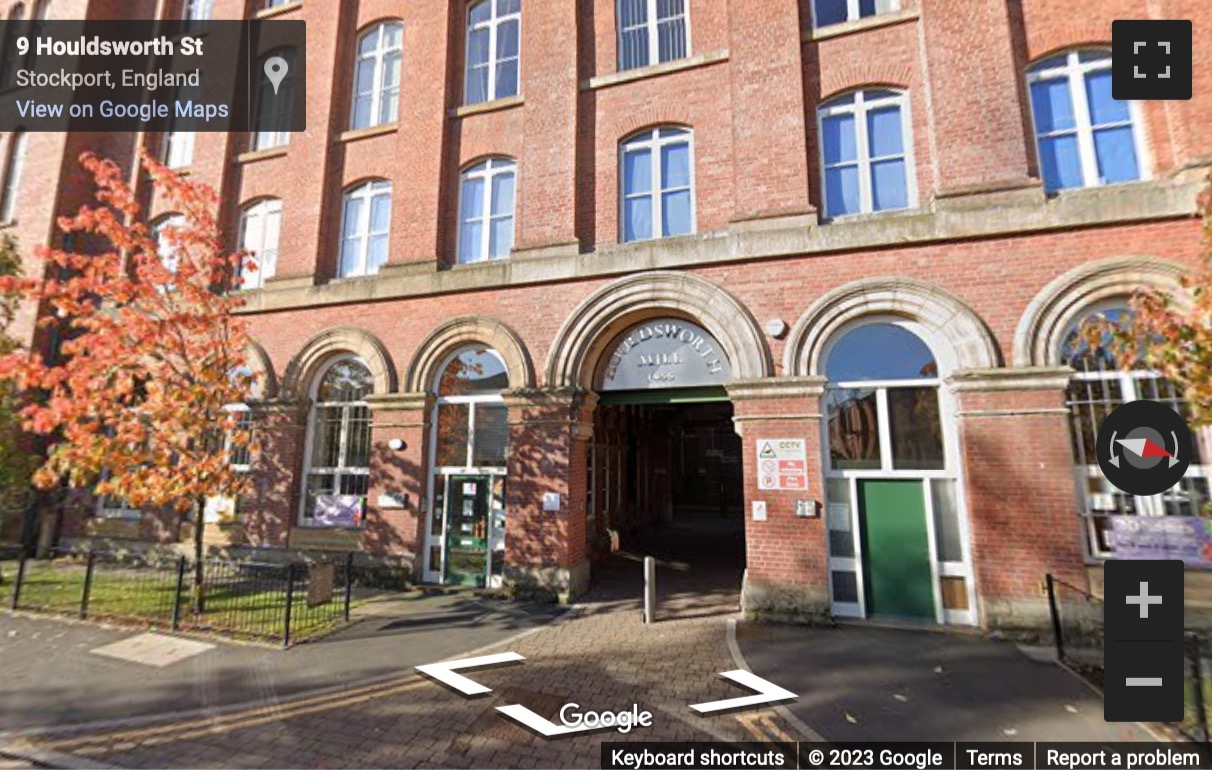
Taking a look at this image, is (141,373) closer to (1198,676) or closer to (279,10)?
(279,10)

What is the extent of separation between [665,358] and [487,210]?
517 centimetres

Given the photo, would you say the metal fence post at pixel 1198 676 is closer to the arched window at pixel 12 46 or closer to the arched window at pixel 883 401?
the arched window at pixel 883 401

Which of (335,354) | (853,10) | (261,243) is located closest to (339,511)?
(335,354)

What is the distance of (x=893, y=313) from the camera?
8.63m

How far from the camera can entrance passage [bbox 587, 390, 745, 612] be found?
1087 cm

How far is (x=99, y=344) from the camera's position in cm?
806

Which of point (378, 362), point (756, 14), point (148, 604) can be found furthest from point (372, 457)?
point (756, 14)

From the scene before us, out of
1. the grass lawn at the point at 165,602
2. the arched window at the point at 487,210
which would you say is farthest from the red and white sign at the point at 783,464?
the grass lawn at the point at 165,602

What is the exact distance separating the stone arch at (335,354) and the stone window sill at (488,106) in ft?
17.3

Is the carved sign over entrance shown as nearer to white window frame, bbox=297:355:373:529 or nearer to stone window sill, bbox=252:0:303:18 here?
white window frame, bbox=297:355:373:529

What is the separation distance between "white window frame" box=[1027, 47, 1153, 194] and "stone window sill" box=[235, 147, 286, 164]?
1571 cm

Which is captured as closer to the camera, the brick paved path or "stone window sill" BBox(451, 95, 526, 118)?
the brick paved path

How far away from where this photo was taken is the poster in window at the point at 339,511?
11188 millimetres

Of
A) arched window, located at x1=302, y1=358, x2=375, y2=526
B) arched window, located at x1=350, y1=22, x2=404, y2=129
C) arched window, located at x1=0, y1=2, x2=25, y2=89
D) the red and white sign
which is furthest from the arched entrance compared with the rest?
arched window, located at x1=0, y1=2, x2=25, y2=89
